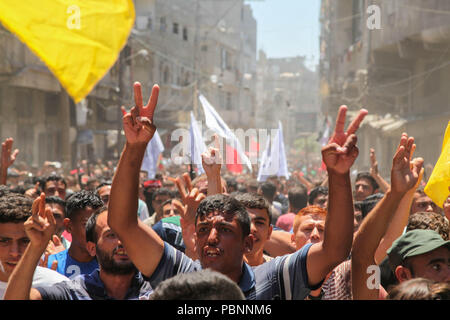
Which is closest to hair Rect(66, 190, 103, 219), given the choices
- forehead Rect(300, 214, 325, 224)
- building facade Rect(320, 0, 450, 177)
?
forehead Rect(300, 214, 325, 224)

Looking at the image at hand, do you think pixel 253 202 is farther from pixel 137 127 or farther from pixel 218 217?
pixel 137 127

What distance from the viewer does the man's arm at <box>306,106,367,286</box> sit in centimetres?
291

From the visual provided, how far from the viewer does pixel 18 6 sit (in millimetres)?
4480

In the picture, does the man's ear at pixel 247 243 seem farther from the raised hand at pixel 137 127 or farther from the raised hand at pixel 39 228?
the raised hand at pixel 39 228

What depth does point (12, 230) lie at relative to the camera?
11.9ft

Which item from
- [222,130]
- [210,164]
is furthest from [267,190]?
[210,164]

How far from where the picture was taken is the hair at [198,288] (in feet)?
7.00

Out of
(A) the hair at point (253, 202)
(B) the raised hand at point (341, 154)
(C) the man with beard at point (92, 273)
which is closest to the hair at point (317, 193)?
(A) the hair at point (253, 202)

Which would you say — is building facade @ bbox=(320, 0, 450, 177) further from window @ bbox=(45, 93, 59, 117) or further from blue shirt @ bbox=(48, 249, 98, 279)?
window @ bbox=(45, 93, 59, 117)

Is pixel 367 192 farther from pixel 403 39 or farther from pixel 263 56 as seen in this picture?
pixel 263 56

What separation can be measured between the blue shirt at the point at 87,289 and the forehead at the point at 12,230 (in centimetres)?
51

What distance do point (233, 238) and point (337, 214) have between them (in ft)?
1.63

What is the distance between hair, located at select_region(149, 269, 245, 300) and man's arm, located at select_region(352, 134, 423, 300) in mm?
1175
